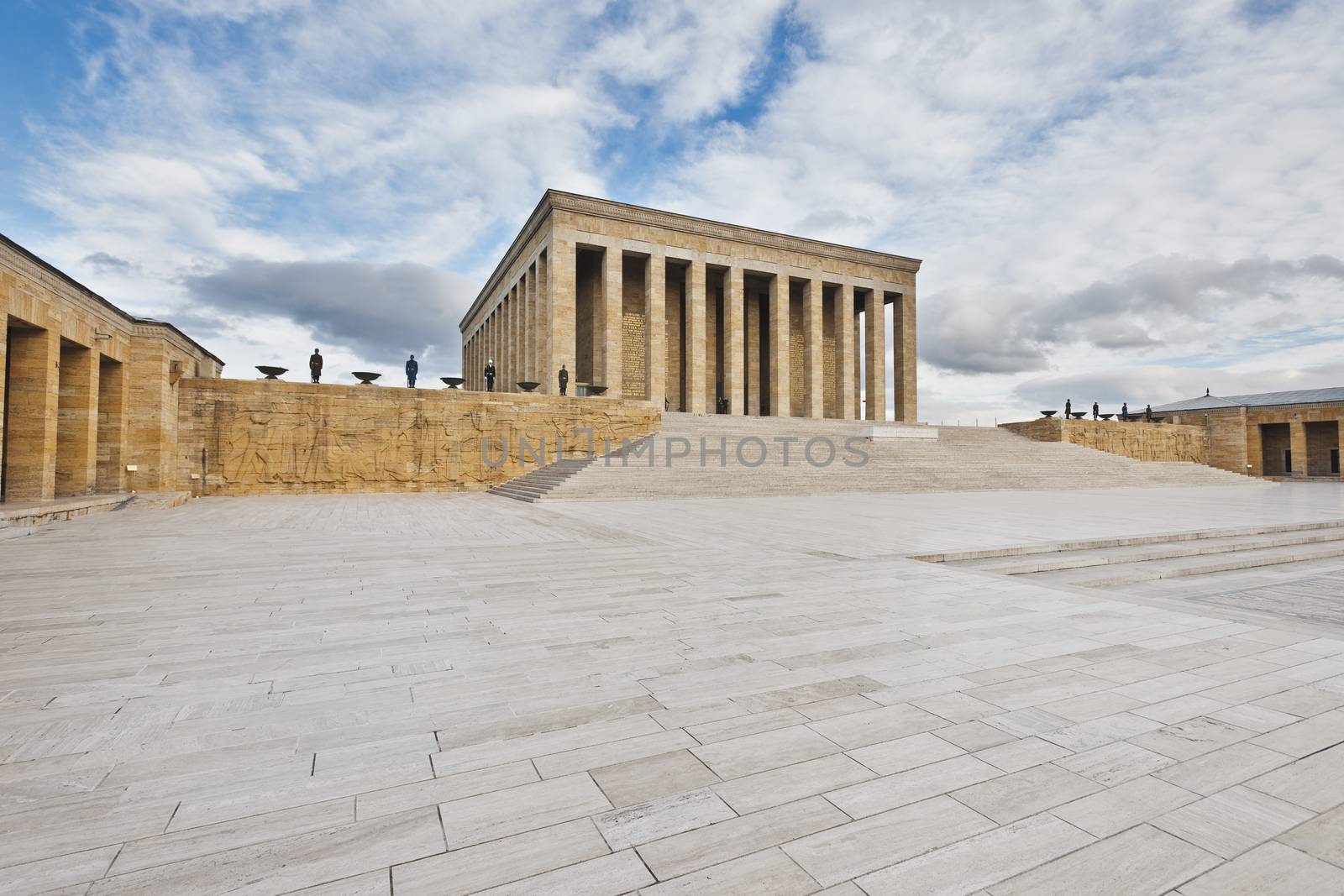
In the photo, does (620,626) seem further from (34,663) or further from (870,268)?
(870,268)

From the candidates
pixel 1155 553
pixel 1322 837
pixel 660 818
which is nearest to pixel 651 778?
pixel 660 818

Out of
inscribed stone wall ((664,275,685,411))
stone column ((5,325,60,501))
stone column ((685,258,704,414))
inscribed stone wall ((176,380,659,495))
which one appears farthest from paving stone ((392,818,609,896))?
inscribed stone wall ((664,275,685,411))

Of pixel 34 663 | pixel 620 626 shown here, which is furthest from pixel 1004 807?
pixel 34 663

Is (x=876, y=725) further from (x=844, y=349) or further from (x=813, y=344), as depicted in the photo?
(x=844, y=349)

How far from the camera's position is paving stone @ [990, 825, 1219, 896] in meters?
1.58

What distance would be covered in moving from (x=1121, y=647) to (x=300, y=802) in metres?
3.90

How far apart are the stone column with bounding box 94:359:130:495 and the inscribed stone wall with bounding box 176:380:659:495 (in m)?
1.51

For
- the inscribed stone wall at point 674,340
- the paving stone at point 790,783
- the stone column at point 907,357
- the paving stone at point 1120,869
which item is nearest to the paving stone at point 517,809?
the paving stone at point 790,783

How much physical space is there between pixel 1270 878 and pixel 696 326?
2926cm

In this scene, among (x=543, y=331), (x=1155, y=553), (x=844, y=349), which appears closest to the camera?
(x=1155, y=553)

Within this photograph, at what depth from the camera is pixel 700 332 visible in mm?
30250

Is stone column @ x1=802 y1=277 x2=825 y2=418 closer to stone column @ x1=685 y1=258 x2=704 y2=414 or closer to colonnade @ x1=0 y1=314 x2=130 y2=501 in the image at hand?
stone column @ x1=685 y1=258 x2=704 y2=414

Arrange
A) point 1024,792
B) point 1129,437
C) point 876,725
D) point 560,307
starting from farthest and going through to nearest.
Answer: point 1129,437 < point 560,307 < point 876,725 < point 1024,792

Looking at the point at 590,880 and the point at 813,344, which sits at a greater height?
the point at 813,344
